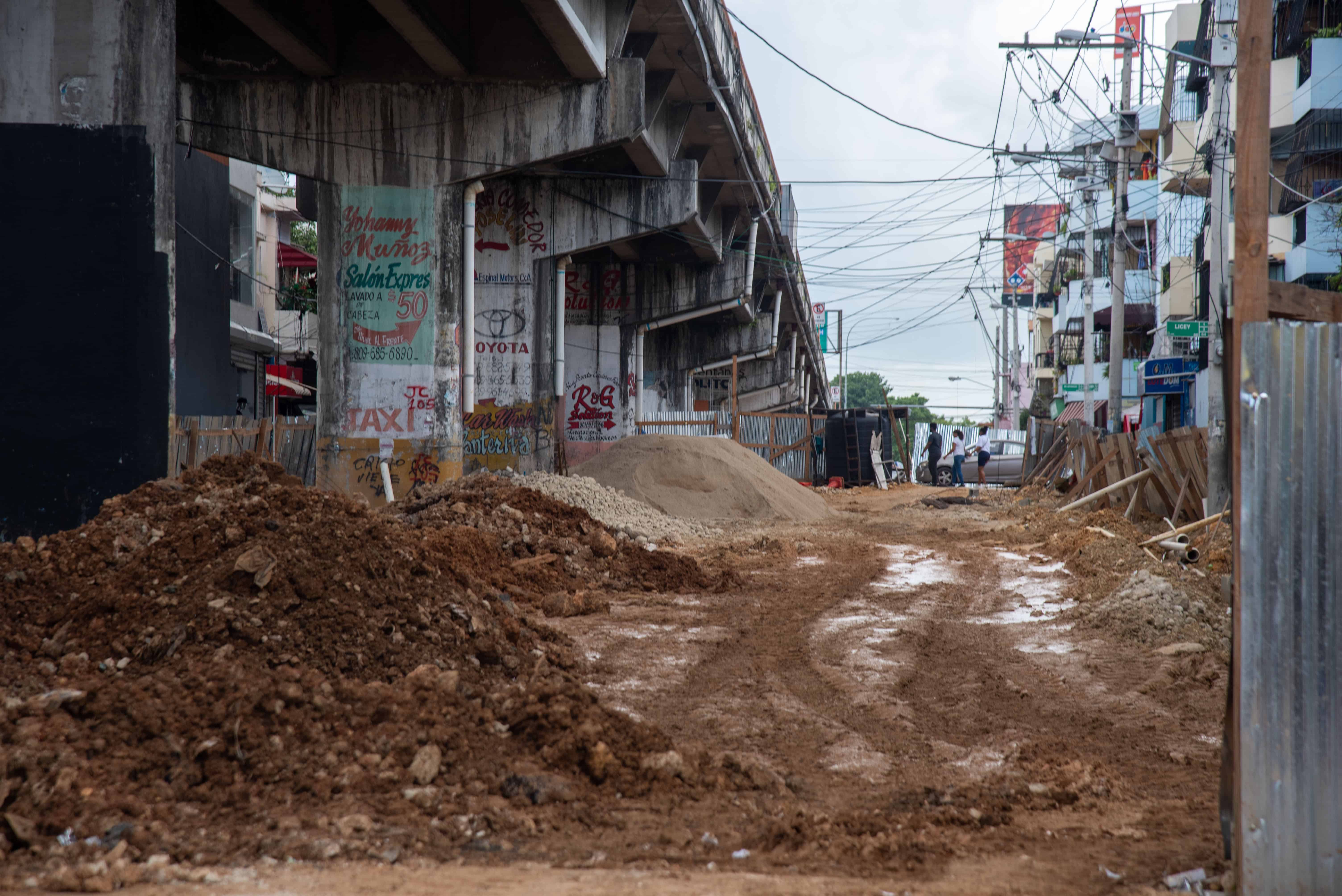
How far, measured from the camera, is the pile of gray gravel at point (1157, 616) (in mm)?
8414

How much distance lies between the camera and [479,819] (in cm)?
428

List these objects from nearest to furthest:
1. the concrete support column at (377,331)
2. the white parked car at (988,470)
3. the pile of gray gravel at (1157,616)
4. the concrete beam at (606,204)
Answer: the pile of gray gravel at (1157,616)
the concrete support column at (377,331)
the concrete beam at (606,204)
the white parked car at (988,470)

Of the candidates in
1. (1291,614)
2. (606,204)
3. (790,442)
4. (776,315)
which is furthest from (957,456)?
(1291,614)

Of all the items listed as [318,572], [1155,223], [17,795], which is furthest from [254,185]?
[1155,223]

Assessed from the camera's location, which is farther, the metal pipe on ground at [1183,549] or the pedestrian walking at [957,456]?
the pedestrian walking at [957,456]

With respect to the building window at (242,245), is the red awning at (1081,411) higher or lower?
lower

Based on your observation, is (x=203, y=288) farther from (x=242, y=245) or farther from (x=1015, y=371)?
(x=1015, y=371)

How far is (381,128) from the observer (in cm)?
1645

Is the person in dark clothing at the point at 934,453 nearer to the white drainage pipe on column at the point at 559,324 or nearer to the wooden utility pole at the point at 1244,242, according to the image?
the white drainage pipe on column at the point at 559,324

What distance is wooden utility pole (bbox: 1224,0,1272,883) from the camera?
343cm

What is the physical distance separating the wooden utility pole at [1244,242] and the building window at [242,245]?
28714mm

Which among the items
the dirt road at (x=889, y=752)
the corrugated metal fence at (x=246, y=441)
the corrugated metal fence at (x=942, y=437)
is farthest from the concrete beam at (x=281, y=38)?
the corrugated metal fence at (x=942, y=437)

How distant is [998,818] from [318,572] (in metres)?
4.31

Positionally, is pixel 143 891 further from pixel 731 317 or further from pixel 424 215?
pixel 731 317
